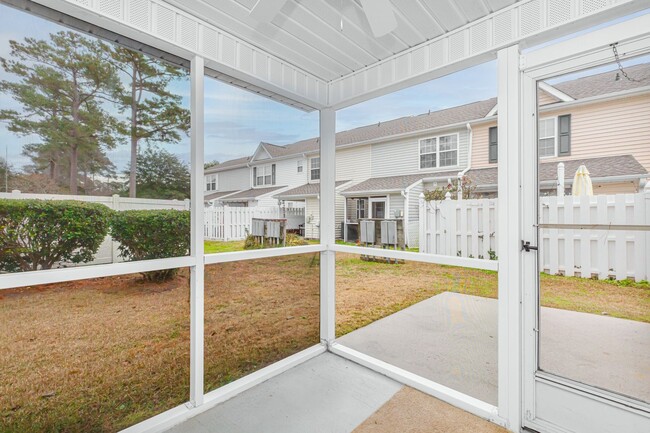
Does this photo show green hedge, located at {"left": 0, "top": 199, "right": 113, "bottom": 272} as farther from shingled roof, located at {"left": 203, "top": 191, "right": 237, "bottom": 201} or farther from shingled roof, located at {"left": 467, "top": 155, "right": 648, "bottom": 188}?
shingled roof, located at {"left": 467, "top": 155, "right": 648, "bottom": 188}

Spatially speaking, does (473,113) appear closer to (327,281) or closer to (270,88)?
(270,88)

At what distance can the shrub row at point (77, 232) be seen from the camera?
151 centimetres

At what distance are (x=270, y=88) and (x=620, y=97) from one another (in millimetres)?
2215

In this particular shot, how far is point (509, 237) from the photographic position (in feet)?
6.27

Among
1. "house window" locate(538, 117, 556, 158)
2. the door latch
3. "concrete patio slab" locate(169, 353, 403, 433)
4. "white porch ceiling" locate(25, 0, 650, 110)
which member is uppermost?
"white porch ceiling" locate(25, 0, 650, 110)

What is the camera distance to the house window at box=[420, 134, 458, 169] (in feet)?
7.34

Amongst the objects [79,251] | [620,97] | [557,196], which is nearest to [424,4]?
[620,97]

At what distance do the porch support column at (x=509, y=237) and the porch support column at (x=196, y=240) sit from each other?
1.93 m

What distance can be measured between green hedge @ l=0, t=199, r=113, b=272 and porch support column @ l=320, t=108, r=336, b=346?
5.88ft

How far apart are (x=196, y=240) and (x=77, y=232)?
63 cm

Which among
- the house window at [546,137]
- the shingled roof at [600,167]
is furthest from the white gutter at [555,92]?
the shingled roof at [600,167]

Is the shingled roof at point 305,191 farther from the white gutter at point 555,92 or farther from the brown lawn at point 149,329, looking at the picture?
the white gutter at point 555,92

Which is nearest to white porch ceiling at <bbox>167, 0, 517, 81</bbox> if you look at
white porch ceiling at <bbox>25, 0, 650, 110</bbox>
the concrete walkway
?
white porch ceiling at <bbox>25, 0, 650, 110</bbox>

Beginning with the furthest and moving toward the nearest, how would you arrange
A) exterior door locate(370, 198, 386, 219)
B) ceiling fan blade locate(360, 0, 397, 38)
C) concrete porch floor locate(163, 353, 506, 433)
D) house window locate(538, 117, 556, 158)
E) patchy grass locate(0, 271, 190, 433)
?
exterior door locate(370, 198, 386, 219) → concrete porch floor locate(163, 353, 506, 433) → house window locate(538, 117, 556, 158) → patchy grass locate(0, 271, 190, 433) → ceiling fan blade locate(360, 0, 397, 38)
